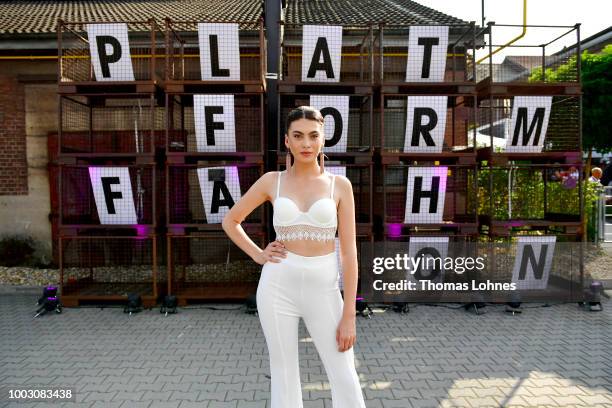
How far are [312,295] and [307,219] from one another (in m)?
0.43

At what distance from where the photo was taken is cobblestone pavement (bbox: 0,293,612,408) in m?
4.14

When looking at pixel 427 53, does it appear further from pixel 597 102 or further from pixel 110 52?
pixel 597 102

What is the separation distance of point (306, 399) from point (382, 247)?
3.87 meters

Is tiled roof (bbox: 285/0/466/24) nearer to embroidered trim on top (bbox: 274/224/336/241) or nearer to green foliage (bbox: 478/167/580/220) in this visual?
green foliage (bbox: 478/167/580/220)

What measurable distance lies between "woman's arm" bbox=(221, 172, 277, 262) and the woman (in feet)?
0.33

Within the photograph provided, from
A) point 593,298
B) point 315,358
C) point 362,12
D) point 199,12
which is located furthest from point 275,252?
point 199,12

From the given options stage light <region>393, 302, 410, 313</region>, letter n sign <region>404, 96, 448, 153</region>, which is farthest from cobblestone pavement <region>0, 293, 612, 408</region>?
letter n sign <region>404, 96, 448, 153</region>

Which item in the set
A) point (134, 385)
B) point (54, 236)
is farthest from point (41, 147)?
point (134, 385)

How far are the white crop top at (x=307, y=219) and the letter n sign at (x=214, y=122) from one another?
4480 millimetres

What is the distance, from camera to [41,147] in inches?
386

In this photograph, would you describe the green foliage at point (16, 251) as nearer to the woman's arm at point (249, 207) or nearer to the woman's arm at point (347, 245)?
the woman's arm at point (249, 207)

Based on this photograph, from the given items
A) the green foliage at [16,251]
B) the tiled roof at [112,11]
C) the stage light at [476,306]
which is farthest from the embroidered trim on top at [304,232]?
the tiled roof at [112,11]

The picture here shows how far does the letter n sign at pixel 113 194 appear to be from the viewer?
6.83 m

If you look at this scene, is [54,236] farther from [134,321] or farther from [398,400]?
[398,400]
